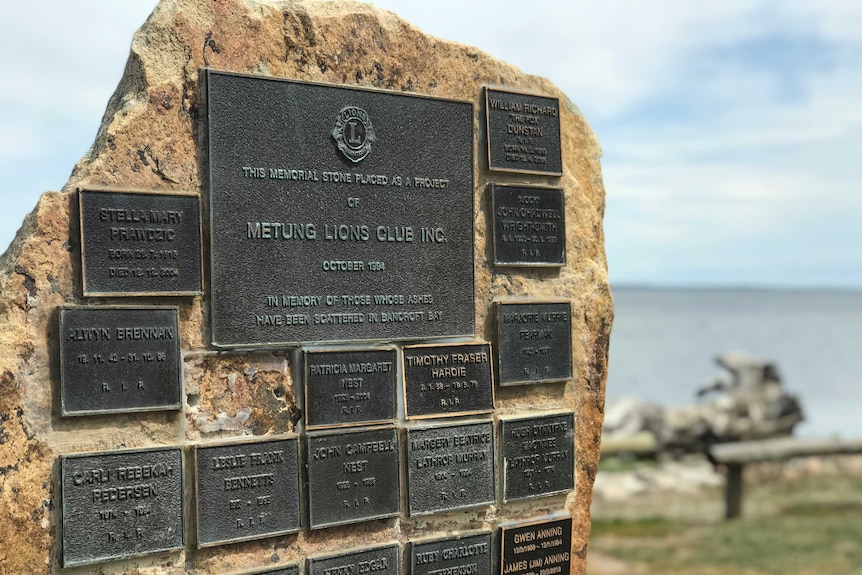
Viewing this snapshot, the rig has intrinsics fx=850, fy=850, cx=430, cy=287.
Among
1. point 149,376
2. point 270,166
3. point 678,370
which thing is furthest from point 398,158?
point 678,370

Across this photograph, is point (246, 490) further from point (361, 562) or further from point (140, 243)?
point (140, 243)

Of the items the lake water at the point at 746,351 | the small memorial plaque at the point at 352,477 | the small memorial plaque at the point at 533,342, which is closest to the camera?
the small memorial plaque at the point at 352,477

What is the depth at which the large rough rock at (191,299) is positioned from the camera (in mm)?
2982

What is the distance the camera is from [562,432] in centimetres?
412

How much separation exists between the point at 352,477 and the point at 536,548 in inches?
41.8

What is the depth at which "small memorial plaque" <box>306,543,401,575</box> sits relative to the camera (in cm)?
348

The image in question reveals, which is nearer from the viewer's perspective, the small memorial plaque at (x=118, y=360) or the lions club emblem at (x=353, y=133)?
the small memorial plaque at (x=118, y=360)

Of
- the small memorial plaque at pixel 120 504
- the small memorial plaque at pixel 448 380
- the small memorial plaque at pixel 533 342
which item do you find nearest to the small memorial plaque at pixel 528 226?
the small memorial plaque at pixel 533 342

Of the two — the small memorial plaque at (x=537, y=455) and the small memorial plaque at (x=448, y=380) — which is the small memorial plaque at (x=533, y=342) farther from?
the small memorial plaque at (x=537, y=455)

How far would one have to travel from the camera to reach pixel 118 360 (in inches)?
122

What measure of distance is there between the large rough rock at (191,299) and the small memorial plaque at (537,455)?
78 mm

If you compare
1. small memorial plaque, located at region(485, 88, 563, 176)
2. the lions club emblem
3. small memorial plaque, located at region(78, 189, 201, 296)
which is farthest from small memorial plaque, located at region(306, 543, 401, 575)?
small memorial plaque, located at region(485, 88, 563, 176)

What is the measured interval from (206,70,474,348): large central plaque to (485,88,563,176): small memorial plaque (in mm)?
145

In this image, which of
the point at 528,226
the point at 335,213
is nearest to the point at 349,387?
the point at 335,213
